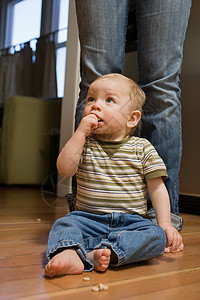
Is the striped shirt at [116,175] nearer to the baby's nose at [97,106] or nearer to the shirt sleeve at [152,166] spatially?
the shirt sleeve at [152,166]

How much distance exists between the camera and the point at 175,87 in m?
1.26

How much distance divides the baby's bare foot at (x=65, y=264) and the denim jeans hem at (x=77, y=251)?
11 mm

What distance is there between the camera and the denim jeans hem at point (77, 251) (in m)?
0.80

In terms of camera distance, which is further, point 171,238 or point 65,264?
point 171,238

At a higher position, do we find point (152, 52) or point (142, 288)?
point (152, 52)

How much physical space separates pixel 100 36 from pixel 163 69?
0.23m

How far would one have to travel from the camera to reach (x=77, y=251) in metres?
0.81

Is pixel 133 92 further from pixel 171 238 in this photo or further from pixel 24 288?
pixel 24 288

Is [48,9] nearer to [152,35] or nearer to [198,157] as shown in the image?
[198,157]

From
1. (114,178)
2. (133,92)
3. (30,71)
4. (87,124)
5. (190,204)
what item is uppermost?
(30,71)

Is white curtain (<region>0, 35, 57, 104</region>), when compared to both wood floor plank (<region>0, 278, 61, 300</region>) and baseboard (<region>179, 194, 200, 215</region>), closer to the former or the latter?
baseboard (<region>179, 194, 200, 215</region>)

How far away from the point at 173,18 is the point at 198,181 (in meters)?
1.00

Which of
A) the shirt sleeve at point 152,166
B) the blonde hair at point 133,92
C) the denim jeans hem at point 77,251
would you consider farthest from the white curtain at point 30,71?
the denim jeans hem at point 77,251

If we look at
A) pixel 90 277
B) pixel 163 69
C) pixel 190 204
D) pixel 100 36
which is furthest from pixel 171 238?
pixel 190 204
